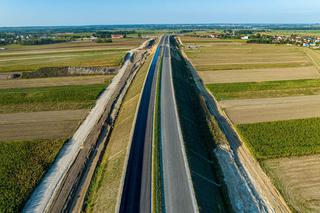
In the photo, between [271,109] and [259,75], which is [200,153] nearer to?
[271,109]

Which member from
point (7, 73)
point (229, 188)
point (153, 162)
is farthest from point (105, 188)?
point (7, 73)

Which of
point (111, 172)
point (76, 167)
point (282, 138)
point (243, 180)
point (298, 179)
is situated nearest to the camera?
point (298, 179)

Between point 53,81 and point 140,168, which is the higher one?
point 53,81

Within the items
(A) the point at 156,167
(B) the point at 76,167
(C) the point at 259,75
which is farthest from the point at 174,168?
(C) the point at 259,75

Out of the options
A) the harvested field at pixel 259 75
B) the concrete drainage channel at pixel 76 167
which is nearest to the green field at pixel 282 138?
the concrete drainage channel at pixel 76 167

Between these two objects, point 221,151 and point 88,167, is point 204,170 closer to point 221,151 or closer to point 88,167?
point 221,151

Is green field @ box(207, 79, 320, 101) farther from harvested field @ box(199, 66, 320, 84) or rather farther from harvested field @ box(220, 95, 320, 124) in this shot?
harvested field @ box(199, 66, 320, 84)
